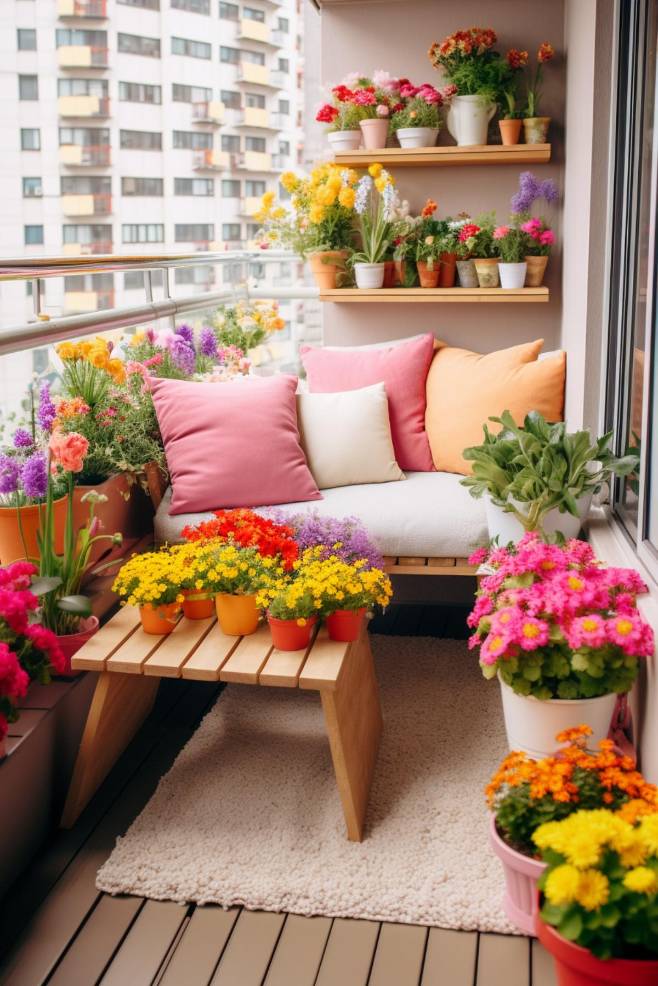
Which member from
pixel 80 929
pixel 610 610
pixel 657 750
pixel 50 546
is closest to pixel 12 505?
pixel 50 546

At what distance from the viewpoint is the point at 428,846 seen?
202 cm

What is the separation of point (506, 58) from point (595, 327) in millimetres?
1253

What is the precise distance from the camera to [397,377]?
10.7ft

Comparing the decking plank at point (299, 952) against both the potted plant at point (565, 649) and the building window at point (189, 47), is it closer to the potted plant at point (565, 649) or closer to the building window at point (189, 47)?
the potted plant at point (565, 649)

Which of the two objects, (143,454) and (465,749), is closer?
(465,749)

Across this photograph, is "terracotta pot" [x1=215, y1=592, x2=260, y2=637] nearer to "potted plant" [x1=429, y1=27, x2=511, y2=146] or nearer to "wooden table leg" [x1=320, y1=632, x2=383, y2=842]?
"wooden table leg" [x1=320, y1=632, x2=383, y2=842]

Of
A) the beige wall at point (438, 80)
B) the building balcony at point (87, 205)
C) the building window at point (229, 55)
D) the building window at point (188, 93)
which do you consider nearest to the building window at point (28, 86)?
the building balcony at point (87, 205)

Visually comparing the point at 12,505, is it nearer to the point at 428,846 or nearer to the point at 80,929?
the point at 80,929

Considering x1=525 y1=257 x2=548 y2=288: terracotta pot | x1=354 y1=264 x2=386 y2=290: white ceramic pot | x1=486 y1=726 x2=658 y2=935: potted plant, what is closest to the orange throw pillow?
x1=525 y1=257 x2=548 y2=288: terracotta pot

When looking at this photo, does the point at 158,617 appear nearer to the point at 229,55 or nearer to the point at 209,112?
the point at 209,112

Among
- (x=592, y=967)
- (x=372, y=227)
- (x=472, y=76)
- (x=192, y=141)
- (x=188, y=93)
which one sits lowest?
(x=592, y=967)

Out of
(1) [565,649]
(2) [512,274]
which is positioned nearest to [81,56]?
(2) [512,274]

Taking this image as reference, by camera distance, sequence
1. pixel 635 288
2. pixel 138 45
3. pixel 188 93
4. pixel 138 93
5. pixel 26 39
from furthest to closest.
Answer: pixel 26 39, pixel 138 45, pixel 138 93, pixel 188 93, pixel 635 288

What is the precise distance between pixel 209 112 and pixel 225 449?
12565 mm
